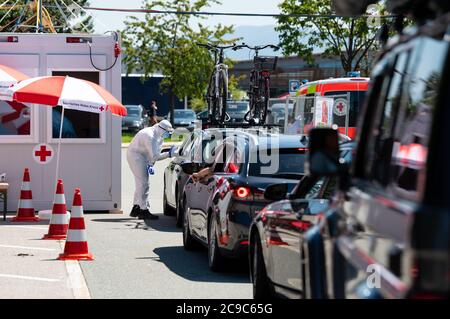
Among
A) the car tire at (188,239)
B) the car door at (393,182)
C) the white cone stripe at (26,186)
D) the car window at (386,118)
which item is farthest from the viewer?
the white cone stripe at (26,186)

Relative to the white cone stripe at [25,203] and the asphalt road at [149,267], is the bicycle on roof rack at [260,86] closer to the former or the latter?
the asphalt road at [149,267]

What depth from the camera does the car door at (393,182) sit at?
395 cm

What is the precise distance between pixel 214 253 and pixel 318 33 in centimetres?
3356

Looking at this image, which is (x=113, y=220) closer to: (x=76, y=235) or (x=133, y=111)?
(x=76, y=235)

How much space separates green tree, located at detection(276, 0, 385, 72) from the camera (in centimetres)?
4366

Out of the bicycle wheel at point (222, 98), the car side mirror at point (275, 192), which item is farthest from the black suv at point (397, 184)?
the bicycle wheel at point (222, 98)

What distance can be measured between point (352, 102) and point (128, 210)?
8.27 metres

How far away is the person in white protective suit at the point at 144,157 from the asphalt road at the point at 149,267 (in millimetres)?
458

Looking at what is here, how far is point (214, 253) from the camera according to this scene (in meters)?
11.7

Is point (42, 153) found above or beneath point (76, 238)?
above

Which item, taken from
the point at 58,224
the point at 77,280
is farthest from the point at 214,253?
the point at 58,224

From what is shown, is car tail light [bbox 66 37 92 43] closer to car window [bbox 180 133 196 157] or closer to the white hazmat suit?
the white hazmat suit

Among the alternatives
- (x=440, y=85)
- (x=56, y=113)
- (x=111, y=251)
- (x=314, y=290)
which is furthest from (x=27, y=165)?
(x=440, y=85)

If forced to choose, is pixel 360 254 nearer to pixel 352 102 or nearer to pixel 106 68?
pixel 106 68
